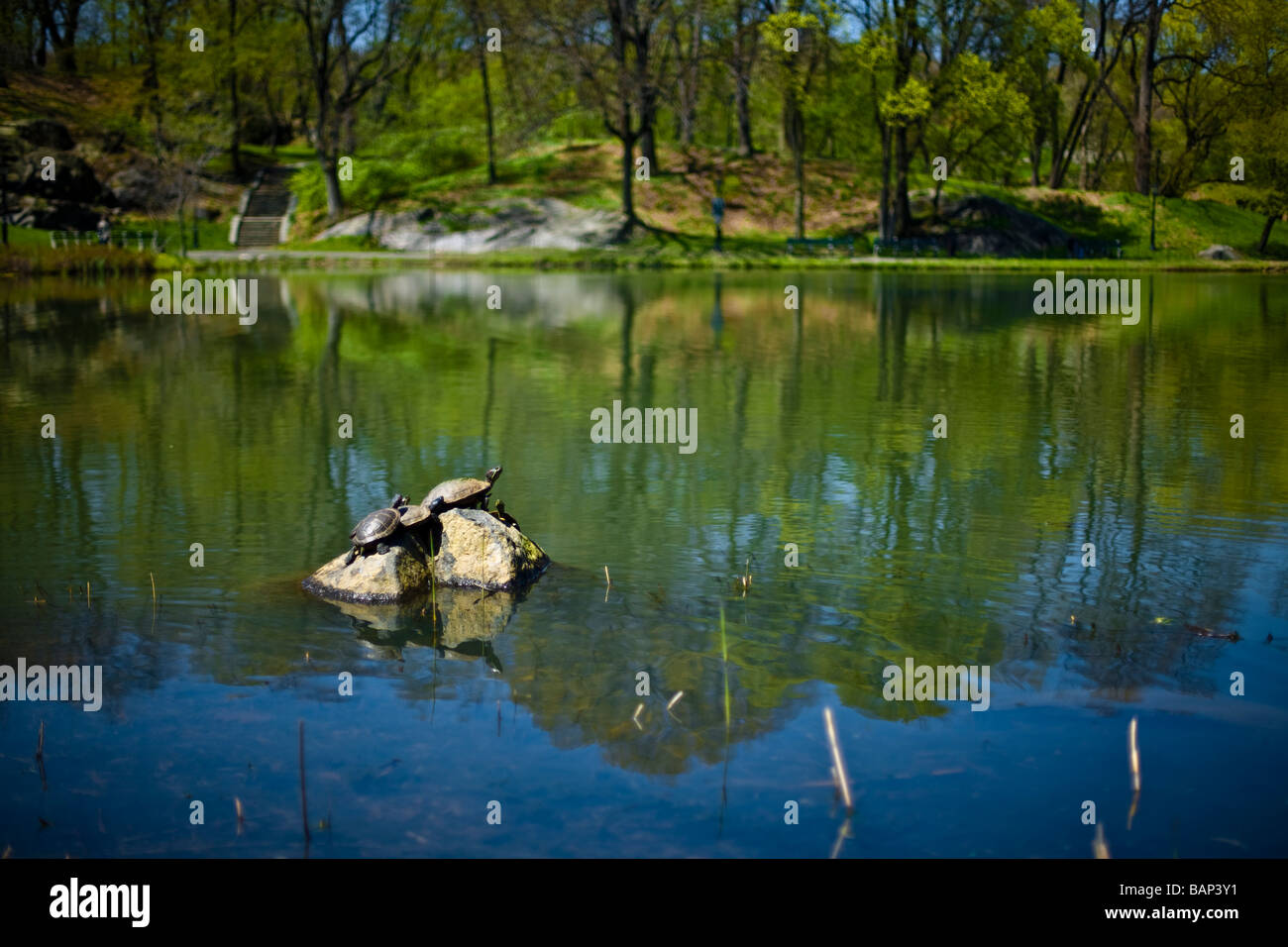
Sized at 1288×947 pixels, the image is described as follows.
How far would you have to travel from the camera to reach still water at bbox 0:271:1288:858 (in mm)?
5957

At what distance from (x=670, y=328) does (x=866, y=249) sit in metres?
30.8

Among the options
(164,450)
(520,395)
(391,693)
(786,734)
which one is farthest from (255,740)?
(520,395)

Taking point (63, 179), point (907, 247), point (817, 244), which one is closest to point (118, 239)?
point (63, 179)

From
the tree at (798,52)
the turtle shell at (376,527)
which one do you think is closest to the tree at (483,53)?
the tree at (798,52)

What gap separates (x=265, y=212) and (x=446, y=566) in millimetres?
53625

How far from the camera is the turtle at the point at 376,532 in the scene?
903cm

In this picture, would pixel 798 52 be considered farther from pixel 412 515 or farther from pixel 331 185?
pixel 412 515

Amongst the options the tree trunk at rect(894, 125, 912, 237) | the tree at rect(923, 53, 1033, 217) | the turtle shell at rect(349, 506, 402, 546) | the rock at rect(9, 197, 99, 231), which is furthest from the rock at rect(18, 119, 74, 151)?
the turtle shell at rect(349, 506, 402, 546)

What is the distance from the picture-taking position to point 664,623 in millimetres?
8492

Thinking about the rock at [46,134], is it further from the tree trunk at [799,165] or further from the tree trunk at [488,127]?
the tree trunk at [799,165]

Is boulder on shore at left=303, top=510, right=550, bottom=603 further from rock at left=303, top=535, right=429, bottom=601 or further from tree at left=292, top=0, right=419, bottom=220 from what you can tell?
tree at left=292, top=0, right=419, bottom=220

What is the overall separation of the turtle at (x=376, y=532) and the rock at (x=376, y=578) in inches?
2.0

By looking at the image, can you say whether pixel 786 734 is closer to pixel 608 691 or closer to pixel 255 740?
pixel 608 691

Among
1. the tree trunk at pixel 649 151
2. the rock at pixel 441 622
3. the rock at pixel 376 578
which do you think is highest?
the tree trunk at pixel 649 151
